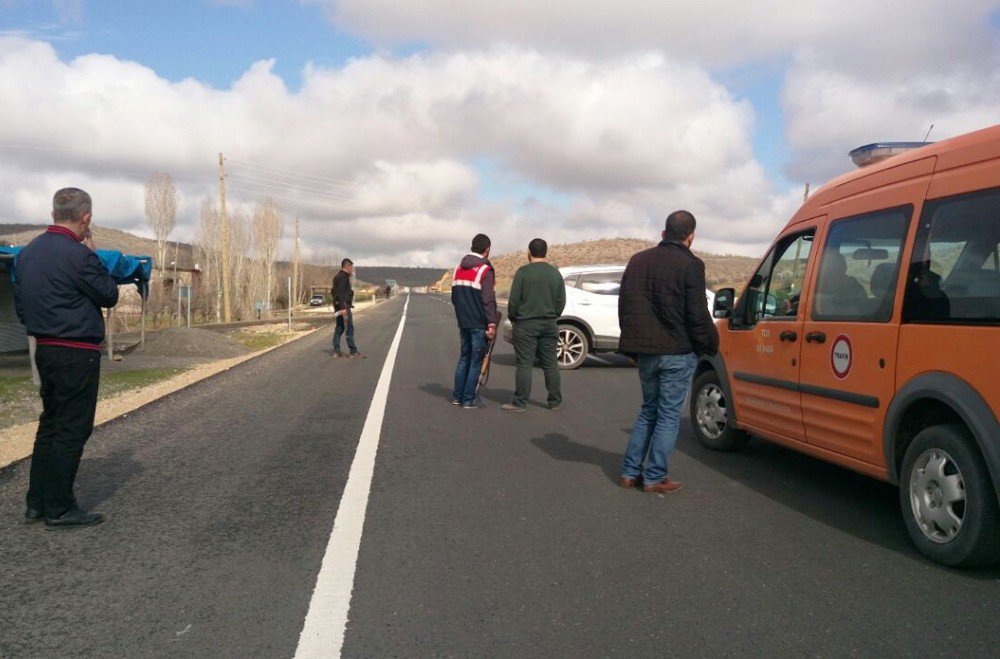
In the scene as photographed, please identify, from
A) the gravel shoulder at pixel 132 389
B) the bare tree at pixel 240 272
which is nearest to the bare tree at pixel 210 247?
the bare tree at pixel 240 272

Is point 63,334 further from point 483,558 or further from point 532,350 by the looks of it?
point 532,350

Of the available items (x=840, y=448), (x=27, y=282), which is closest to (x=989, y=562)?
(x=840, y=448)

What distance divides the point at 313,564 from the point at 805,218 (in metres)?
4.24

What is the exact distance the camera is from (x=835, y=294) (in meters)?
5.25

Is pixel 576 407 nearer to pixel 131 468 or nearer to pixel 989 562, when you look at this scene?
pixel 131 468

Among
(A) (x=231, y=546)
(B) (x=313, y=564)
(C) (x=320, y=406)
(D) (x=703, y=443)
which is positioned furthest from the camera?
(C) (x=320, y=406)

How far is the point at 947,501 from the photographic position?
4.09 meters

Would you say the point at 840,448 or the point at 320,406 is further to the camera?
the point at 320,406

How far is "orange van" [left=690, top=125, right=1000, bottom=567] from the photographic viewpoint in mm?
3939

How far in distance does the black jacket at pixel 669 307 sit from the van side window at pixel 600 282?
28.2ft

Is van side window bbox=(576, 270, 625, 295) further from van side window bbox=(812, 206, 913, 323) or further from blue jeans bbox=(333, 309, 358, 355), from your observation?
van side window bbox=(812, 206, 913, 323)

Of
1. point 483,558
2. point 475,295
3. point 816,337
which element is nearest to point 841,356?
point 816,337

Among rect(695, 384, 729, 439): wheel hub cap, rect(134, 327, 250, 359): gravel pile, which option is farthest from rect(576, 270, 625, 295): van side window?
rect(134, 327, 250, 359): gravel pile

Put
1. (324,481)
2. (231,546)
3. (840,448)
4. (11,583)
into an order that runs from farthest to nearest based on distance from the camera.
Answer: (324,481) → (840,448) → (231,546) → (11,583)
